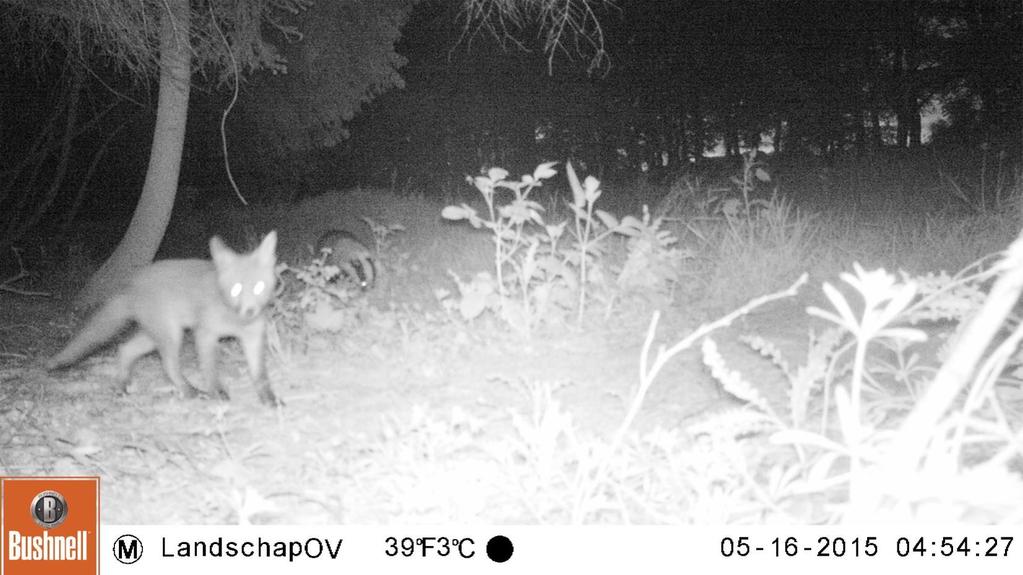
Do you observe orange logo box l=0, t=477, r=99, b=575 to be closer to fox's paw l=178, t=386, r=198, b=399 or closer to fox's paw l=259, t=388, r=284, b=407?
fox's paw l=259, t=388, r=284, b=407

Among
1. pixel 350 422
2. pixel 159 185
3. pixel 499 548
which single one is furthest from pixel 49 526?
pixel 159 185

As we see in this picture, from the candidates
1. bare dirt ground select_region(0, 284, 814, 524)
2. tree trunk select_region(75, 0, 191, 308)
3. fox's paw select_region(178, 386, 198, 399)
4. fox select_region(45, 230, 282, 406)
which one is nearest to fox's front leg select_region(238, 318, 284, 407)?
fox select_region(45, 230, 282, 406)

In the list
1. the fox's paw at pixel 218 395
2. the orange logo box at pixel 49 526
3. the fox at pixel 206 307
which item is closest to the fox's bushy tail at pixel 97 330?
the fox at pixel 206 307

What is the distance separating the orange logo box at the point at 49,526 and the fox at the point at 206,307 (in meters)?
1.78

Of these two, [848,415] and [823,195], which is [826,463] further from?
[823,195]

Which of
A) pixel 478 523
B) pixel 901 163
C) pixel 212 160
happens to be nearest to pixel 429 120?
pixel 212 160

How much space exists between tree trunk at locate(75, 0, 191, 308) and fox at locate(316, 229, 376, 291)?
1.42m

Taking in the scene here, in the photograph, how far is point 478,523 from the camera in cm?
231

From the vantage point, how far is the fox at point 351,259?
6.36 m

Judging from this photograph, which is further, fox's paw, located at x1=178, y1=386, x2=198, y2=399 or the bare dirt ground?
fox's paw, located at x1=178, y1=386, x2=198, y2=399

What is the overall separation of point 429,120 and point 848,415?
2252 centimetres

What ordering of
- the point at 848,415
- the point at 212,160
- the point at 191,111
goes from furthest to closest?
1. the point at 212,160
2. the point at 191,111
3. the point at 848,415

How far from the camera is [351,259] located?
268 inches

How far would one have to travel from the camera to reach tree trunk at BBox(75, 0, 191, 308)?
6215mm
